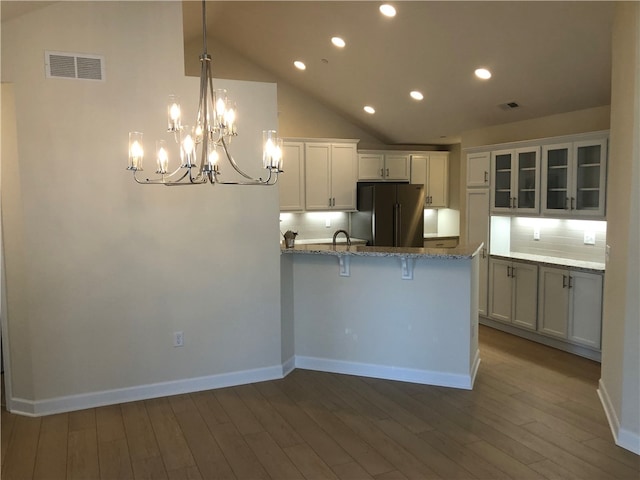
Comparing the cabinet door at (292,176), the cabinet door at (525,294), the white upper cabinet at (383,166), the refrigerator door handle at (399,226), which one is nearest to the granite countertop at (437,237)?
the refrigerator door handle at (399,226)

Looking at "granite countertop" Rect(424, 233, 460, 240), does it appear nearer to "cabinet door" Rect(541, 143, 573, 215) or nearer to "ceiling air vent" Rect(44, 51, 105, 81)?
"cabinet door" Rect(541, 143, 573, 215)

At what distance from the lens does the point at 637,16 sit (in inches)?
108

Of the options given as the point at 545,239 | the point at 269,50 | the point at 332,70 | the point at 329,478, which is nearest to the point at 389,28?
the point at 332,70

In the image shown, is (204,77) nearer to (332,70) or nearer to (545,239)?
(332,70)

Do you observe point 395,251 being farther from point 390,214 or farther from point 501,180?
point 390,214

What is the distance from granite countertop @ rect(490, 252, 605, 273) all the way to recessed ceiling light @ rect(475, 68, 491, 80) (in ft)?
6.37

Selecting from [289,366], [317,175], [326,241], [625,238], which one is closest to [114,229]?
[289,366]

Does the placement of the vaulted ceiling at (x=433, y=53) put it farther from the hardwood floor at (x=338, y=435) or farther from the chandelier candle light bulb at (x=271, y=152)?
the hardwood floor at (x=338, y=435)

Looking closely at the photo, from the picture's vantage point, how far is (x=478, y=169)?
580cm

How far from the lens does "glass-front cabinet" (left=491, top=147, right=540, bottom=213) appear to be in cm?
515

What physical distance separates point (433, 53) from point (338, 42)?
105cm

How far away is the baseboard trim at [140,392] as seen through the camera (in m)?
3.52

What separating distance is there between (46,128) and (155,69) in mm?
877

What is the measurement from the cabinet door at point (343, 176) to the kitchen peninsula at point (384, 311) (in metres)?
2.76
